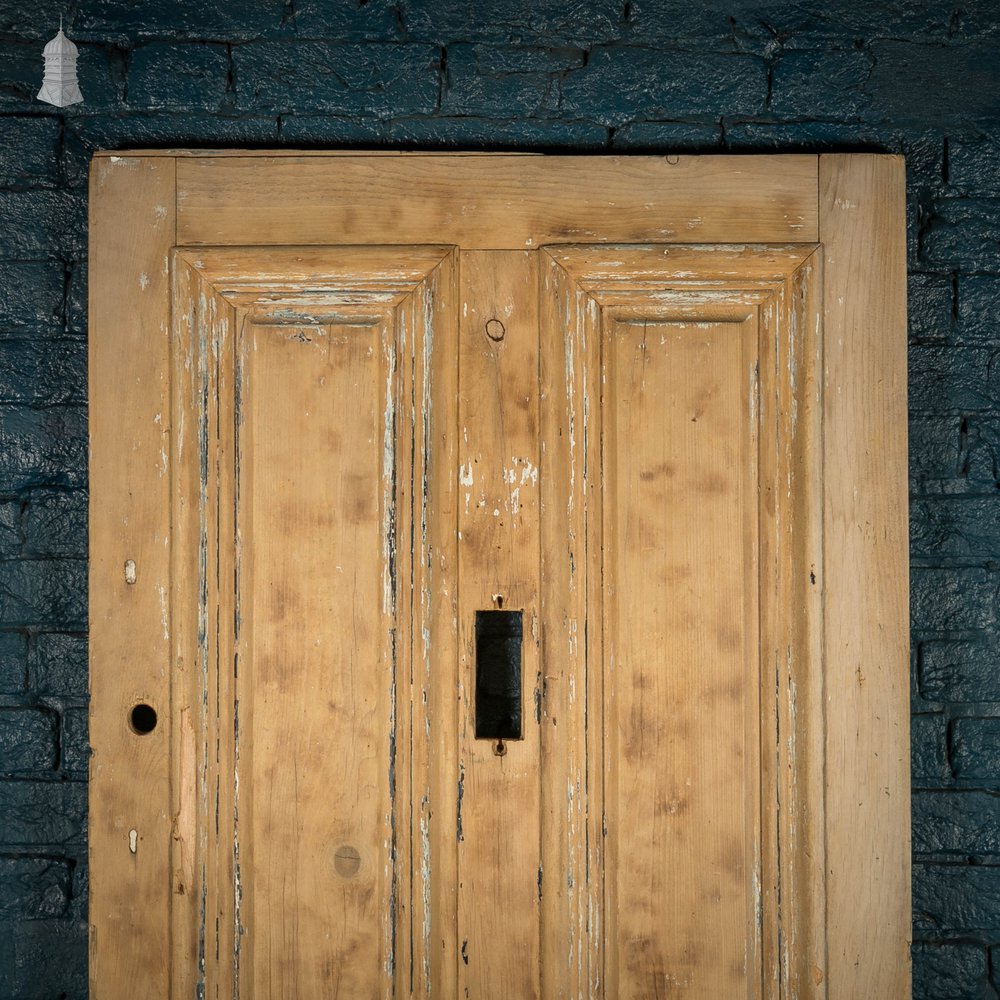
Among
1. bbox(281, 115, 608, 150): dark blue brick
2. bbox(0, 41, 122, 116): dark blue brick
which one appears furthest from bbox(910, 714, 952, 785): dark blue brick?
bbox(0, 41, 122, 116): dark blue brick

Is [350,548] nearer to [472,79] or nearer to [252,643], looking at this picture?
[252,643]

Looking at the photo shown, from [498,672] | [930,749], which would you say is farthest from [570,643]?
[930,749]

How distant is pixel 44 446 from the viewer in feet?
4.72

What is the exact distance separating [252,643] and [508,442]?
0.52 m

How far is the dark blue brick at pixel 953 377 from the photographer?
4.65 ft

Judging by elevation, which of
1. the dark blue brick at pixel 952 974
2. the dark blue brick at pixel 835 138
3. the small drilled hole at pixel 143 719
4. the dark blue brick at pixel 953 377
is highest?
the dark blue brick at pixel 835 138

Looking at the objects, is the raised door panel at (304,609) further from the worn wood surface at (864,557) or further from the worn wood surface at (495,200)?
the worn wood surface at (864,557)

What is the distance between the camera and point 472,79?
1.41 meters

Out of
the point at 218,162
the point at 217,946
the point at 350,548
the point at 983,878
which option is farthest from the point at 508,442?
the point at 983,878

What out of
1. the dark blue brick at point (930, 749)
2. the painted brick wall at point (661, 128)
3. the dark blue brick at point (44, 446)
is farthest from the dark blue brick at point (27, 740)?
the dark blue brick at point (930, 749)

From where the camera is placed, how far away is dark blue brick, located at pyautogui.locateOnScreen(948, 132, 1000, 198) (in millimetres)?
1410

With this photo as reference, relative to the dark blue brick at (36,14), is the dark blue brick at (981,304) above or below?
below

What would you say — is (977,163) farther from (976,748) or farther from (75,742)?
(75,742)

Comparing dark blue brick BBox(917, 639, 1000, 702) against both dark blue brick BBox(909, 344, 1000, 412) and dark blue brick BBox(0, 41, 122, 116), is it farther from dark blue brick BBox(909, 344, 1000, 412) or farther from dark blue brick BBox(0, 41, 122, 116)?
dark blue brick BBox(0, 41, 122, 116)
